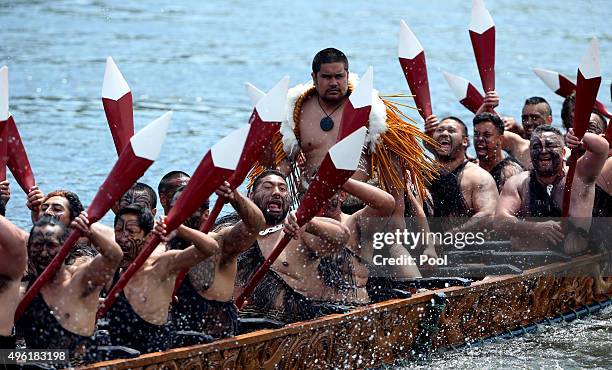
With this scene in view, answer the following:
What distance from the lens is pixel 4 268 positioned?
548 centimetres

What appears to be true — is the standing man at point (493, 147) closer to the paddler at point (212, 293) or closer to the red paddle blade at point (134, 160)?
the paddler at point (212, 293)

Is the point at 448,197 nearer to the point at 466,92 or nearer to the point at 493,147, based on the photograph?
the point at 493,147

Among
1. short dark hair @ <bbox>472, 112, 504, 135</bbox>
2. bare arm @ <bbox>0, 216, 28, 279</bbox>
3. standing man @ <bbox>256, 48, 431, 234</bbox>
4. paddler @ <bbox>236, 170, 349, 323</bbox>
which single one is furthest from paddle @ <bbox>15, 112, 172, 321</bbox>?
short dark hair @ <bbox>472, 112, 504, 135</bbox>

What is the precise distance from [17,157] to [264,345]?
189cm

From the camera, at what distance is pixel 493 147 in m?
9.02

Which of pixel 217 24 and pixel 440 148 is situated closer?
A: pixel 440 148

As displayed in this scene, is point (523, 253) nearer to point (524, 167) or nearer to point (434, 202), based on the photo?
point (434, 202)

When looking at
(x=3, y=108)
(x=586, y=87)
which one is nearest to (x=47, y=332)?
(x=3, y=108)

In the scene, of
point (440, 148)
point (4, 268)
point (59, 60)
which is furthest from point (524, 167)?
point (59, 60)

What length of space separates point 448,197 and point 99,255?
3376mm

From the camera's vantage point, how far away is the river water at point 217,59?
13422 mm

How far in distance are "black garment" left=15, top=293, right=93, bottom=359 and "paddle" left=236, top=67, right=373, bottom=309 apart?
1085 millimetres

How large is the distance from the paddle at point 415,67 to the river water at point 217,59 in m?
1.66

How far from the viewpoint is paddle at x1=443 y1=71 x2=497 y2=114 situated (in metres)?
9.67
